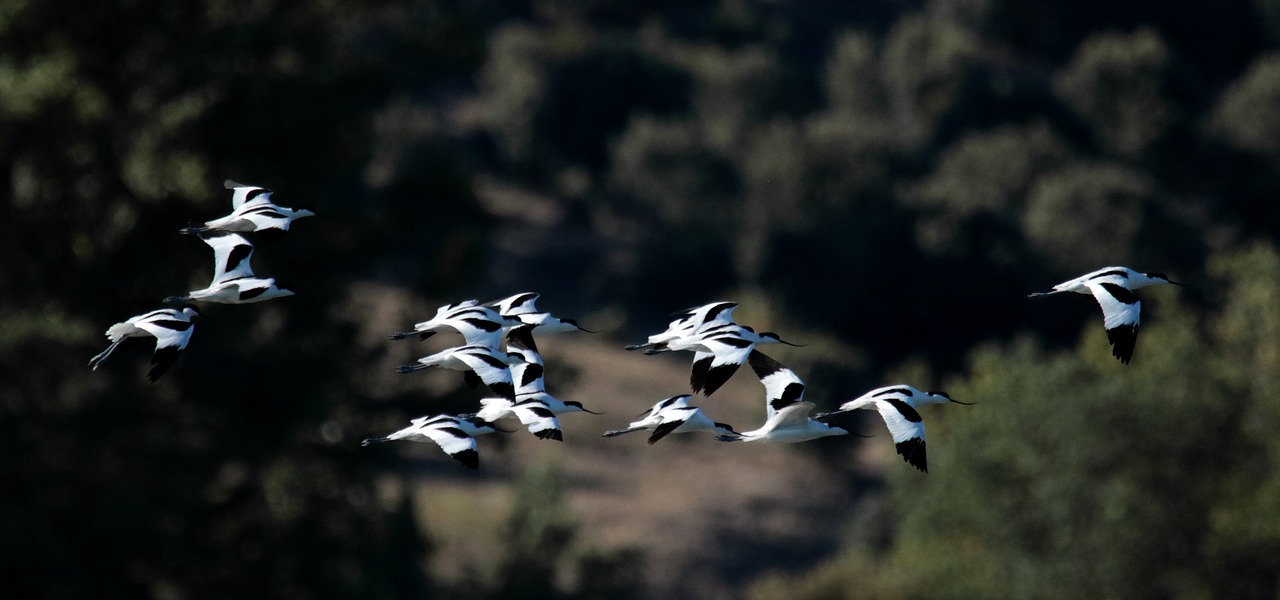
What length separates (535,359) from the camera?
17812 mm

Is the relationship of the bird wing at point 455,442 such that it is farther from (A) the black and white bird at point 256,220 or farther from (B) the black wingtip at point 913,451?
(B) the black wingtip at point 913,451

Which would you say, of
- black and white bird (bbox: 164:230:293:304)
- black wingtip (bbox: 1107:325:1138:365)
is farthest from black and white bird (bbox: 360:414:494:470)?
black wingtip (bbox: 1107:325:1138:365)

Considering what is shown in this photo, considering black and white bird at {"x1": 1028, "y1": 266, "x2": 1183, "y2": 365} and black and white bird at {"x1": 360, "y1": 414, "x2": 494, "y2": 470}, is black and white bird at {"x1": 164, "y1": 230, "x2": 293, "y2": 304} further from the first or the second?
black and white bird at {"x1": 1028, "y1": 266, "x2": 1183, "y2": 365}

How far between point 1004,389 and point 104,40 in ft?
83.9

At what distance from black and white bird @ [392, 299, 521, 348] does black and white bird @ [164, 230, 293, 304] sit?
1.28 m

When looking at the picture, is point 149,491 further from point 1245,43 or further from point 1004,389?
point 1245,43

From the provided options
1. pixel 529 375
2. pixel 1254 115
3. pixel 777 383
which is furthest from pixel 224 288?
pixel 1254 115

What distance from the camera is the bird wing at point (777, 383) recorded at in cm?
1706

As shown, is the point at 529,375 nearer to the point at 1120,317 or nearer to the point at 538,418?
the point at 538,418

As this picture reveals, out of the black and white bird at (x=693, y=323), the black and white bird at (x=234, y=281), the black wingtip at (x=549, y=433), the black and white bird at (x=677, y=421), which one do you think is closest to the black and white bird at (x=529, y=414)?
the black wingtip at (x=549, y=433)

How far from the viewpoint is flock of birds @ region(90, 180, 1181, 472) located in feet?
53.1

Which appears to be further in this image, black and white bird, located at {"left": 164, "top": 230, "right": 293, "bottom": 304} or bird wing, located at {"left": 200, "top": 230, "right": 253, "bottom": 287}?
bird wing, located at {"left": 200, "top": 230, "right": 253, "bottom": 287}

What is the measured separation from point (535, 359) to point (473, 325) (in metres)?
0.74

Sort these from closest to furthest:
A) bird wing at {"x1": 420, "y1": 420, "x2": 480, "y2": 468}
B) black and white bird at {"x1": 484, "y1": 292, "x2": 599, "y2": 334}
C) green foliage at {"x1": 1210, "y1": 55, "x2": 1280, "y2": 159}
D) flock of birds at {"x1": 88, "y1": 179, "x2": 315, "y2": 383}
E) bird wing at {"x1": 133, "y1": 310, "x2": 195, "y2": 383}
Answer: bird wing at {"x1": 133, "y1": 310, "x2": 195, "y2": 383}, bird wing at {"x1": 420, "y1": 420, "x2": 480, "y2": 468}, flock of birds at {"x1": 88, "y1": 179, "x2": 315, "y2": 383}, black and white bird at {"x1": 484, "y1": 292, "x2": 599, "y2": 334}, green foliage at {"x1": 1210, "y1": 55, "x2": 1280, "y2": 159}
